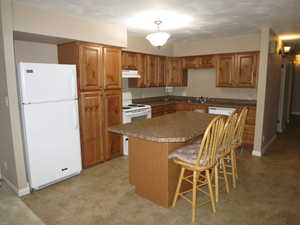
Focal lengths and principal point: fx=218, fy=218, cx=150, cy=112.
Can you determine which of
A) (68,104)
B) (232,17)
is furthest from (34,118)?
(232,17)

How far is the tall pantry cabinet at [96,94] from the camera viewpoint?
3.54 metres

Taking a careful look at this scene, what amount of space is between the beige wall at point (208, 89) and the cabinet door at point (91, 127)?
298 centimetres

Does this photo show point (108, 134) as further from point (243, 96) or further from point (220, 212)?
point (243, 96)

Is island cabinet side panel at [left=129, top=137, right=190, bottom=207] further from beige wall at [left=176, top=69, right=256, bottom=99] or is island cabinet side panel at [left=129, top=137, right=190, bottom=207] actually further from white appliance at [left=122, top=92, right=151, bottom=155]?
beige wall at [left=176, top=69, right=256, bottom=99]

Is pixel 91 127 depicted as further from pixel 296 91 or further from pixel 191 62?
pixel 296 91

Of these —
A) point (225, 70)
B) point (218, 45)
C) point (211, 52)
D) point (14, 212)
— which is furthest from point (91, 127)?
point (218, 45)

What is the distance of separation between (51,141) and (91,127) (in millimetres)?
796

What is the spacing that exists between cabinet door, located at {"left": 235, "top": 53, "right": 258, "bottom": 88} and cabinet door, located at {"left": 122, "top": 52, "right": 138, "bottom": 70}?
2249 millimetres

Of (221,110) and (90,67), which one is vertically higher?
(90,67)

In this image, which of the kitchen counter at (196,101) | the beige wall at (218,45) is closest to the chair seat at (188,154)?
the kitchen counter at (196,101)

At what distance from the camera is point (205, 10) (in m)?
3.00

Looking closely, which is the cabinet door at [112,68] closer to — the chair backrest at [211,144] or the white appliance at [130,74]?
the white appliance at [130,74]

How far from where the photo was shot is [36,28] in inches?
115

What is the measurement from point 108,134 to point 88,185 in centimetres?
110
